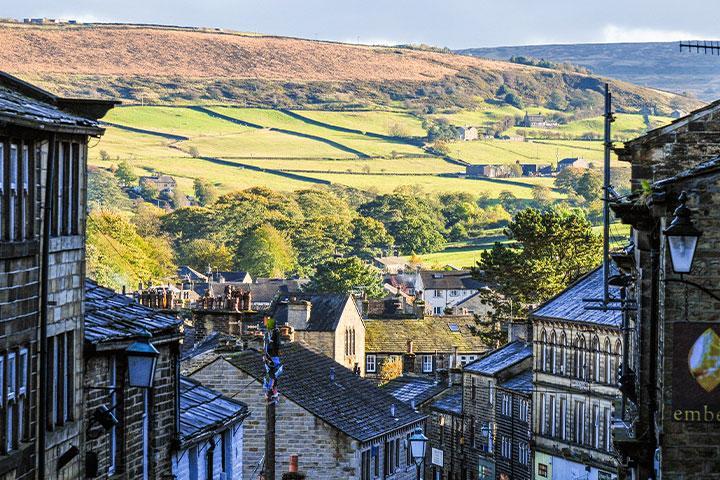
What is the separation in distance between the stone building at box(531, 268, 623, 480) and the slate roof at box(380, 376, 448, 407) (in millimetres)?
11624

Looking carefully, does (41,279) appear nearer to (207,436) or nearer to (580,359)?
(207,436)

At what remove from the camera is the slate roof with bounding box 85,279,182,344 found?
24.0m

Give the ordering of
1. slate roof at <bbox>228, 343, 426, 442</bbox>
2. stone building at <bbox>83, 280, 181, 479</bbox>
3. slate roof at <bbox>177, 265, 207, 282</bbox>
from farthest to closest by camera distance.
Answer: slate roof at <bbox>177, 265, 207, 282</bbox> < slate roof at <bbox>228, 343, 426, 442</bbox> < stone building at <bbox>83, 280, 181, 479</bbox>

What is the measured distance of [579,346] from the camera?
61.2m

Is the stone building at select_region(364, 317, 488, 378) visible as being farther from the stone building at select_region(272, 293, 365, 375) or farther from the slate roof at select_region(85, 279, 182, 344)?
the slate roof at select_region(85, 279, 182, 344)

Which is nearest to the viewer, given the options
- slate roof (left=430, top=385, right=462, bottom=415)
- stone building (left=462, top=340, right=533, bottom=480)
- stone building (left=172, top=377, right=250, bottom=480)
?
stone building (left=172, top=377, right=250, bottom=480)

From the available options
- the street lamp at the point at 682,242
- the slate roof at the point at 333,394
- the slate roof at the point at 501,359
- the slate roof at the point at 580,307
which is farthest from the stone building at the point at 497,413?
the street lamp at the point at 682,242

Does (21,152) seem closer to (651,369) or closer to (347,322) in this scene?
(651,369)

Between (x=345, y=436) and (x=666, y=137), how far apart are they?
19.8 m

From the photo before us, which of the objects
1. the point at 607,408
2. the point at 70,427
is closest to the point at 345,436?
the point at 607,408

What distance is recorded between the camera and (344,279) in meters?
154

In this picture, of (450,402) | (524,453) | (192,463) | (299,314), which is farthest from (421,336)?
(192,463)

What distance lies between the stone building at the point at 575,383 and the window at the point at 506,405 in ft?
13.1

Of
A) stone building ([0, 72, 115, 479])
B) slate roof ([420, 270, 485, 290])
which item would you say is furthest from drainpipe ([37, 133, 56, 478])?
slate roof ([420, 270, 485, 290])
